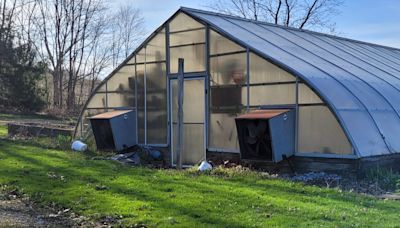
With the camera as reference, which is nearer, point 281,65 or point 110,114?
point 281,65

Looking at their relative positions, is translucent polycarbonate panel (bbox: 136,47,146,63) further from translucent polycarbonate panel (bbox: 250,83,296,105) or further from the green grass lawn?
the green grass lawn

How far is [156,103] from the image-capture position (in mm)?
14953

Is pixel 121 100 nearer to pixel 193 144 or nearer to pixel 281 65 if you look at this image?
pixel 193 144

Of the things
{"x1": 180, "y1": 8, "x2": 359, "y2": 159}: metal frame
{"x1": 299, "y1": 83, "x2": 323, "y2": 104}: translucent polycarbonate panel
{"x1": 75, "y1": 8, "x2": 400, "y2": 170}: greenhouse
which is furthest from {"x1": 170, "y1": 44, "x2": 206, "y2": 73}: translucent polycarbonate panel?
{"x1": 299, "y1": 83, "x2": 323, "y2": 104}: translucent polycarbonate panel

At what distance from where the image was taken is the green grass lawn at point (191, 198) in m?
6.61

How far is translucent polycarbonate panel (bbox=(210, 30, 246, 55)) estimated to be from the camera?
12.9 metres

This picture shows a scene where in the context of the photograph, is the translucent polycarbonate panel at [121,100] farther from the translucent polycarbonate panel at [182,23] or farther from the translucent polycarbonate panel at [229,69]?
the translucent polycarbonate panel at [229,69]

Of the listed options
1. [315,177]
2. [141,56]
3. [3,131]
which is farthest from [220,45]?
[3,131]

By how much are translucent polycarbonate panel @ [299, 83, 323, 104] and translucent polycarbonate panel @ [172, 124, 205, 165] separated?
10.4 ft

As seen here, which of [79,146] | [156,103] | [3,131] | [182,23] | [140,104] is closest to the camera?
[182,23]

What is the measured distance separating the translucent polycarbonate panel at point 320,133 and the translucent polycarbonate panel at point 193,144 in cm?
318

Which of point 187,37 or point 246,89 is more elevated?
point 187,37

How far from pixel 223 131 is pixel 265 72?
1923mm

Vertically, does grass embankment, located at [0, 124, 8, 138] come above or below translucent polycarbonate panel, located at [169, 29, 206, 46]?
below
